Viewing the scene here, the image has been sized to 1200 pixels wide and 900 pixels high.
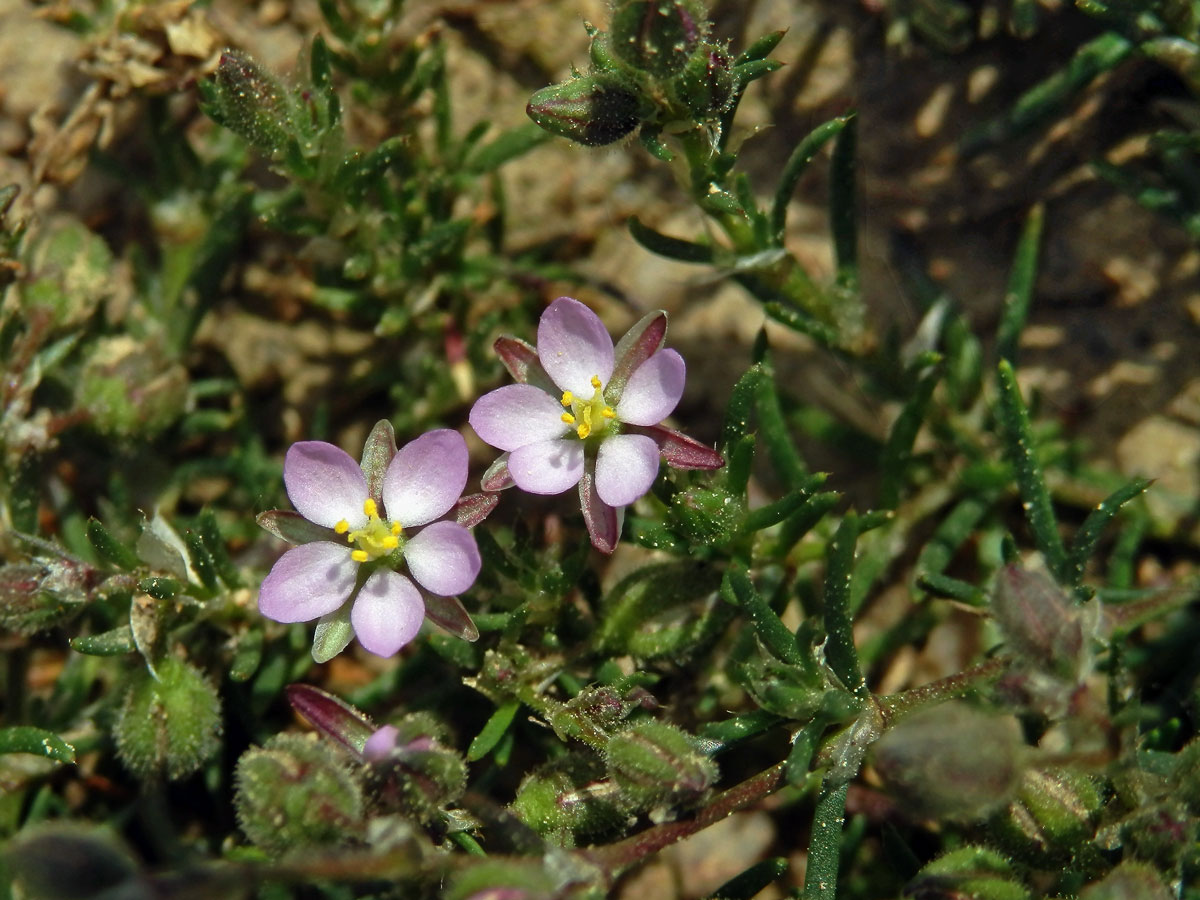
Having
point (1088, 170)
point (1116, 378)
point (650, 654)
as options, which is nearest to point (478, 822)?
point (650, 654)

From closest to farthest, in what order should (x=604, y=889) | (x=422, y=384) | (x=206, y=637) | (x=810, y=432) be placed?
(x=604, y=889) < (x=206, y=637) < (x=810, y=432) < (x=422, y=384)

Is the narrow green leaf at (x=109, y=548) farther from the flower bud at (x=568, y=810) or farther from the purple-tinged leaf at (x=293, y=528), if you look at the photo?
the flower bud at (x=568, y=810)

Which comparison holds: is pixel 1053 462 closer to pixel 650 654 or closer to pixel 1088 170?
pixel 1088 170

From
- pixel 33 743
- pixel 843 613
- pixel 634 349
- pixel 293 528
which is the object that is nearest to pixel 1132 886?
pixel 843 613

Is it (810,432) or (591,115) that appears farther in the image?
(810,432)

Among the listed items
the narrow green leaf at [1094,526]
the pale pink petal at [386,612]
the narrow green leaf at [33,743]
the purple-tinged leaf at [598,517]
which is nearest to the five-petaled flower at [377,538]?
the pale pink petal at [386,612]

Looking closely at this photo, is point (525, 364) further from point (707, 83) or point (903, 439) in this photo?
point (903, 439)

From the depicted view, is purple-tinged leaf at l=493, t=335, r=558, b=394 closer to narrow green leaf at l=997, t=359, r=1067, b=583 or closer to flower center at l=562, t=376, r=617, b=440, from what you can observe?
flower center at l=562, t=376, r=617, b=440
